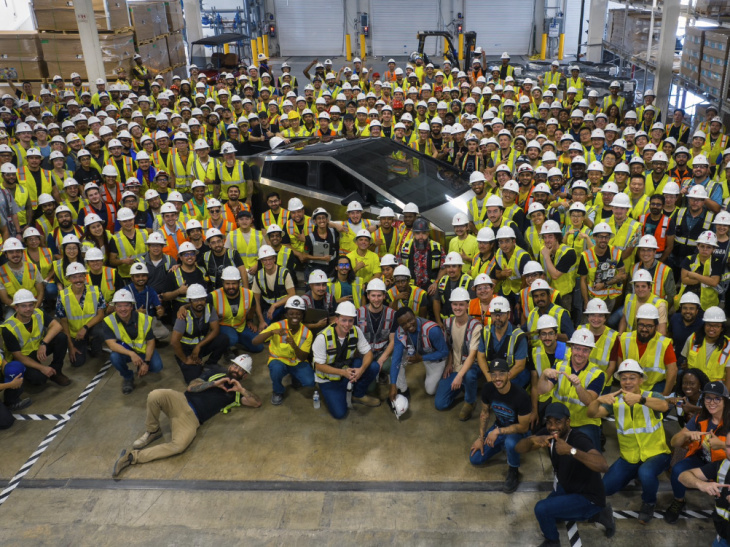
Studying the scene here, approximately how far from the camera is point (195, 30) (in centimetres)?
2192

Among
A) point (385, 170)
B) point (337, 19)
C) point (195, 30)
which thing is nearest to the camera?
point (385, 170)

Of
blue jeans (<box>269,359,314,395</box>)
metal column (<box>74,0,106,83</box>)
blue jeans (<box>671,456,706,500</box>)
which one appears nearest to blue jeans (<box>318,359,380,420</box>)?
blue jeans (<box>269,359,314,395</box>)

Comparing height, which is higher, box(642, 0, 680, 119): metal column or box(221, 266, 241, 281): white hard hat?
box(642, 0, 680, 119): metal column

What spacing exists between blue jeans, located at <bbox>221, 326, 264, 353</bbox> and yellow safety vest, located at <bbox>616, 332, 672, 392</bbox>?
150 inches

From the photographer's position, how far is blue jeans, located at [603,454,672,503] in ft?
14.5

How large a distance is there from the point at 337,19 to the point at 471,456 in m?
25.5

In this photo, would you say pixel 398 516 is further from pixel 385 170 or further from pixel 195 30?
pixel 195 30

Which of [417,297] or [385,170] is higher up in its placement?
[385,170]

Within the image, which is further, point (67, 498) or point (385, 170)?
point (385, 170)

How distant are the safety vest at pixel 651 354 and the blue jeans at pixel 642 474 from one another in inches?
27.4

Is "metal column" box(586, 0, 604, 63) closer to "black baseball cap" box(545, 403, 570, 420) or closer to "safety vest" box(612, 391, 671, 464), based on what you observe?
"safety vest" box(612, 391, 671, 464)

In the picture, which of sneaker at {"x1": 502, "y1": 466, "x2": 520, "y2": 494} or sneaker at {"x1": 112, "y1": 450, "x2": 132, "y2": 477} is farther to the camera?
sneaker at {"x1": 112, "y1": 450, "x2": 132, "y2": 477}

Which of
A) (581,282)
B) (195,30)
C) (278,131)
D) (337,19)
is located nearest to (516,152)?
(581,282)

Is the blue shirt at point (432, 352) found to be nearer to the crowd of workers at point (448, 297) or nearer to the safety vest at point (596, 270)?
the crowd of workers at point (448, 297)
